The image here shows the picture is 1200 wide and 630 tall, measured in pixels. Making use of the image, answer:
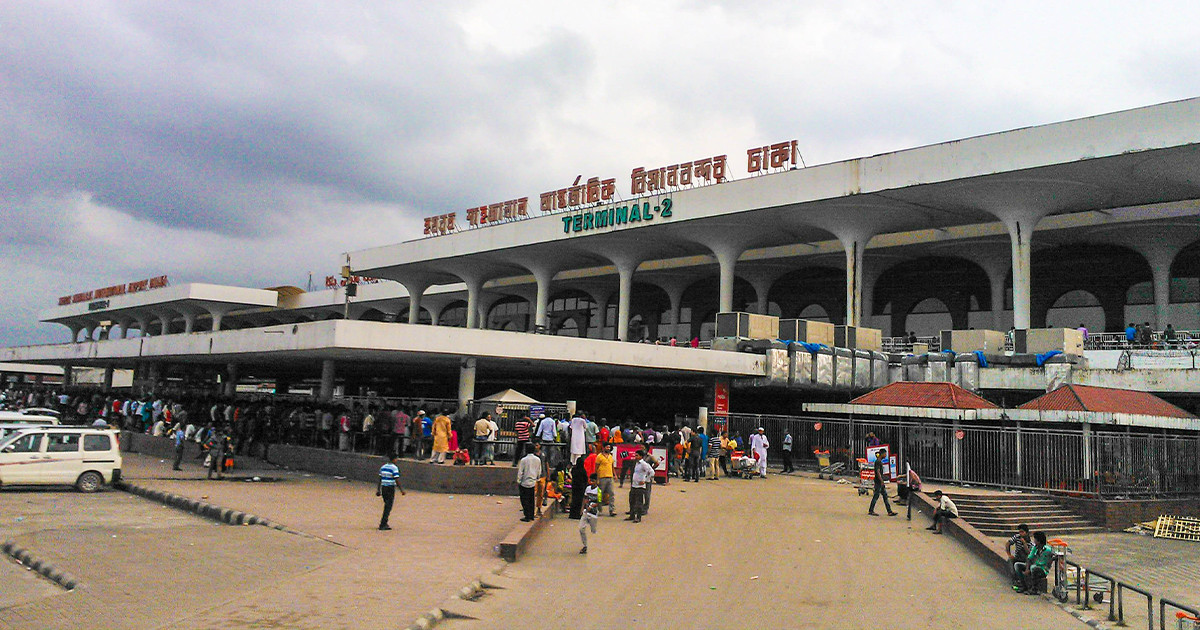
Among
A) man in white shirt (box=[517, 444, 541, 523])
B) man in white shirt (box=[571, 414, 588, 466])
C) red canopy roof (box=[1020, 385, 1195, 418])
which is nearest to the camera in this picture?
man in white shirt (box=[517, 444, 541, 523])

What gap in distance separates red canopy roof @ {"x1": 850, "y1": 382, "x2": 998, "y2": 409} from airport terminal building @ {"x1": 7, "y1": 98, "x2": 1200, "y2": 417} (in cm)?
576

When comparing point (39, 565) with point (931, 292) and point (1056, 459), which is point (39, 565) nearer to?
point (1056, 459)

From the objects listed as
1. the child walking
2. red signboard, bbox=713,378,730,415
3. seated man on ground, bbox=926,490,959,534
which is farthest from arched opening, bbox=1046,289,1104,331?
the child walking

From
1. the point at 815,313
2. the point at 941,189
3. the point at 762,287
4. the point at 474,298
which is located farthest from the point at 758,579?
the point at 474,298

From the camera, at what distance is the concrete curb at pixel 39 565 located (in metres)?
9.29

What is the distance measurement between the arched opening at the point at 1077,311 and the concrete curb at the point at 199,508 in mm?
39507

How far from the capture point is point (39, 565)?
1018 centimetres

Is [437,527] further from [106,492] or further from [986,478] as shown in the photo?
[986,478]

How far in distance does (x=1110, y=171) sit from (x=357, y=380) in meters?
38.5

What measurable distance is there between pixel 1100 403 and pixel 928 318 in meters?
26.1

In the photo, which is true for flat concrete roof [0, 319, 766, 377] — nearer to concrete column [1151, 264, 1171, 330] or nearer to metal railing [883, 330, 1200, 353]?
metal railing [883, 330, 1200, 353]

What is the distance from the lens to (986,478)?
69.0 ft

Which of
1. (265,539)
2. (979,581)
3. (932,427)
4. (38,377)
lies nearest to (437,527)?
(265,539)

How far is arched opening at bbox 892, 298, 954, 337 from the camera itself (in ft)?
148
